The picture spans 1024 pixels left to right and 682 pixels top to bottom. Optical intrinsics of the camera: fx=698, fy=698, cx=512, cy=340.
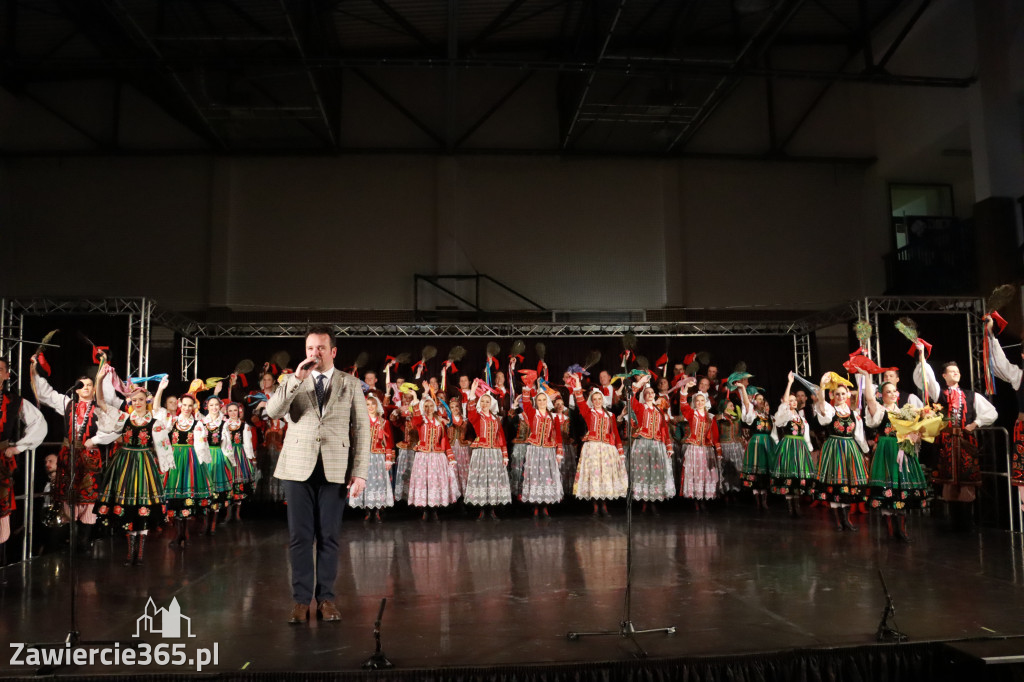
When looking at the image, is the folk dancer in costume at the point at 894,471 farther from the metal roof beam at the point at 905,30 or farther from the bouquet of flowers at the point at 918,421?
the metal roof beam at the point at 905,30

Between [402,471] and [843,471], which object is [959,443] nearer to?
[843,471]

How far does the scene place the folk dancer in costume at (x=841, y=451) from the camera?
668 cm

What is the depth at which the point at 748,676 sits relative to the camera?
308 cm

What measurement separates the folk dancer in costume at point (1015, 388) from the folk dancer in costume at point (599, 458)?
3899 millimetres

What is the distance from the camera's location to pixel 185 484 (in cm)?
626

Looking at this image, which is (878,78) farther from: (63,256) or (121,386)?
(63,256)

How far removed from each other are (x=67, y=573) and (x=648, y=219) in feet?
30.4

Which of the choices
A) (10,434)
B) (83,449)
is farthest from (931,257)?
(10,434)

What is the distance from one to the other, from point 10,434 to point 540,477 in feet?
17.5

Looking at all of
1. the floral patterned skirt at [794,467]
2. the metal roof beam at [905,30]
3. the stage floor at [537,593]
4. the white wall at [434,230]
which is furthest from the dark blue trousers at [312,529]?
the metal roof beam at [905,30]

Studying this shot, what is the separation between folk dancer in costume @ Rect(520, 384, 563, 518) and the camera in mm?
8469

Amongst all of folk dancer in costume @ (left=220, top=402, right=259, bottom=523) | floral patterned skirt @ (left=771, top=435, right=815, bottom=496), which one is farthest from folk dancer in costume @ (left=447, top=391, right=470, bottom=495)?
floral patterned skirt @ (left=771, top=435, right=815, bottom=496)

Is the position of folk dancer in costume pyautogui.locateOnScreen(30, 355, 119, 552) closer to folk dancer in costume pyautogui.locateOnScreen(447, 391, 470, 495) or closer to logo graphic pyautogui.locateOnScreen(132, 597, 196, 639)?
logo graphic pyautogui.locateOnScreen(132, 597, 196, 639)

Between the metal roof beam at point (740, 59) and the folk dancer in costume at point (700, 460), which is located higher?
the metal roof beam at point (740, 59)
